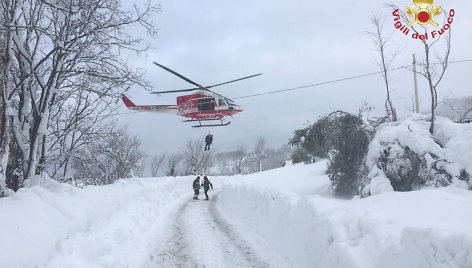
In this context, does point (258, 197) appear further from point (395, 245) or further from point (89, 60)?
point (395, 245)

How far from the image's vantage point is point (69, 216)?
29.7 ft

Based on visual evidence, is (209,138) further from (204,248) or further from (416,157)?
(204,248)

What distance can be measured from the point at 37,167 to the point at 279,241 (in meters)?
6.69

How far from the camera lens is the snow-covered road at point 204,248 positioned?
29.8 feet

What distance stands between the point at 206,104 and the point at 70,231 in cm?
1154

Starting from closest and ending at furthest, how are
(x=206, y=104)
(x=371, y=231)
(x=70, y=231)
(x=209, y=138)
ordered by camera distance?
(x=371, y=231)
(x=70, y=231)
(x=206, y=104)
(x=209, y=138)

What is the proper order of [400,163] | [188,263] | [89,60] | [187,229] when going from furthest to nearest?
[400,163]
[187,229]
[89,60]
[188,263]

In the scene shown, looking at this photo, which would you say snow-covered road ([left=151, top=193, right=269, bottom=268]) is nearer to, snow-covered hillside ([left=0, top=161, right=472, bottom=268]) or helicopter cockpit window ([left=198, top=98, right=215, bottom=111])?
snow-covered hillside ([left=0, top=161, right=472, bottom=268])

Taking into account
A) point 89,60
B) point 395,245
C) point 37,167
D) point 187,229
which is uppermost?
point 89,60

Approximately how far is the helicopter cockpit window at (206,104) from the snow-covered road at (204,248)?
600cm

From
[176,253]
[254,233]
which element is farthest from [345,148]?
[176,253]

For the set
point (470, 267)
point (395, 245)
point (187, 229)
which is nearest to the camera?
point (470, 267)

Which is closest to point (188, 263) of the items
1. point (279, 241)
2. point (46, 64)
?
point (279, 241)

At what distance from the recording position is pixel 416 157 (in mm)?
14641
